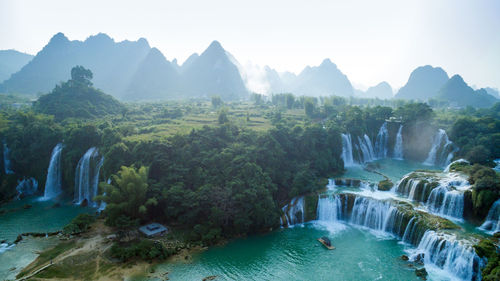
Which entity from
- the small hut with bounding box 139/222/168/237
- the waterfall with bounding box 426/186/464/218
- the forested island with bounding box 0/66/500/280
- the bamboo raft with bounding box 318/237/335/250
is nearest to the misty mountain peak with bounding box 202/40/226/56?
the forested island with bounding box 0/66/500/280

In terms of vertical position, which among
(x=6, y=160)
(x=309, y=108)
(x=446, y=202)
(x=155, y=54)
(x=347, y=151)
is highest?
(x=155, y=54)

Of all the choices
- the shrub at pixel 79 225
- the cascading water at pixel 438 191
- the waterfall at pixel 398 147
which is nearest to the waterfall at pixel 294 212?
the cascading water at pixel 438 191

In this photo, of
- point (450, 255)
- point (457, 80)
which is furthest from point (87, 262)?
point (457, 80)

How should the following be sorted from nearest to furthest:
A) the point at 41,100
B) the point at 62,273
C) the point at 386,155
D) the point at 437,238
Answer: the point at 62,273 < the point at 437,238 < the point at 386,155 < the point at 41,100

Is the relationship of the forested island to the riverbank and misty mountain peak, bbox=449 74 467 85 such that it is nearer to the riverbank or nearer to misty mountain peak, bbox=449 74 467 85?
the riverbank

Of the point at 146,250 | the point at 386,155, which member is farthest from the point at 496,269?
the point at 386,155

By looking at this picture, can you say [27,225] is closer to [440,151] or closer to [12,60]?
[440,151]

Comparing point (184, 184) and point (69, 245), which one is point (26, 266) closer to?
point (69, 245)
